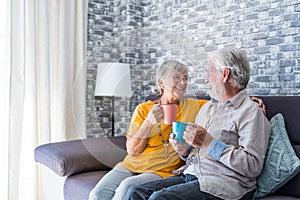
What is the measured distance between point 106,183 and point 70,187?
0.33 metres

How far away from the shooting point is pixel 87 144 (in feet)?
8.53

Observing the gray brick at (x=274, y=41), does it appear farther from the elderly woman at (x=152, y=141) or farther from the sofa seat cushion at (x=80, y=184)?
the sofa seat cushion at (x=80, y=184)

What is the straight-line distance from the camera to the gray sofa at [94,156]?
2101mm

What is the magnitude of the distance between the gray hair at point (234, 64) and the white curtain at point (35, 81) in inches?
52.0

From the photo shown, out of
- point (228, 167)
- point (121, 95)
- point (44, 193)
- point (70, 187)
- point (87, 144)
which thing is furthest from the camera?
point (44, 193)

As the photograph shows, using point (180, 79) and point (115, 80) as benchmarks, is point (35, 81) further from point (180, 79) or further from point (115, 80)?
point (180, 79)

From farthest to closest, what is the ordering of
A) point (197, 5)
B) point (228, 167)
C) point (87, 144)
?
point (197, 5) < point (87, 144) < point (228, 167)

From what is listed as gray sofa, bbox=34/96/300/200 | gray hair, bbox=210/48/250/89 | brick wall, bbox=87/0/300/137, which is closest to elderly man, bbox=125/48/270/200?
gray hair, bbox=210/48/250/89

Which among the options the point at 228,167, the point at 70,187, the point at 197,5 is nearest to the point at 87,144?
the point at 70,187

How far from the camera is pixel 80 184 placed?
91.8 inches

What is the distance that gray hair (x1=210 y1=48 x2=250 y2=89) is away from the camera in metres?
1.95

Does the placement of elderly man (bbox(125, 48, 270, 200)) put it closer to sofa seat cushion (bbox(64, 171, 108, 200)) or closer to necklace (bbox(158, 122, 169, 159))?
necklace (bbox(158, 122, 169, 159))

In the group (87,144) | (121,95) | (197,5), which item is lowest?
(87,144)

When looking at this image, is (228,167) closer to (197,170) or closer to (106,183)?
(197,170)
